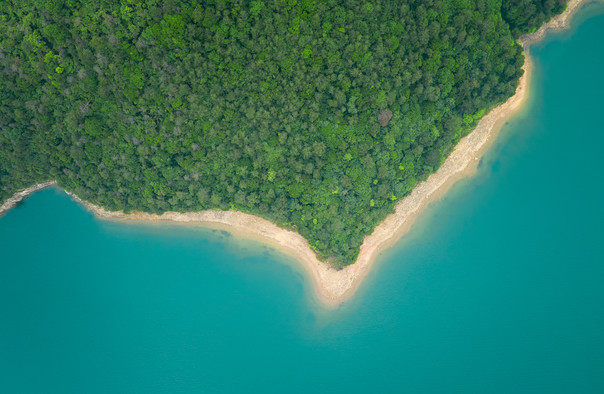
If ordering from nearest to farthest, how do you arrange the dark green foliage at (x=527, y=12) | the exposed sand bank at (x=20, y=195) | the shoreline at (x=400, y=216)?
the dark green foliage at (x=527, y=12), the shoreline at (x=400, y=216), the exposed sand bank at (x=20, y=195)

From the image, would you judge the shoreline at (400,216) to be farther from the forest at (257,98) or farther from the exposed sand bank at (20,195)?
the exposed sand bank at (20,195)

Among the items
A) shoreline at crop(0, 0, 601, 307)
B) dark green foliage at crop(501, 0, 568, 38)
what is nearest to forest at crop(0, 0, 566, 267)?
dark green foliage at crop(501, 0, 568, 38)

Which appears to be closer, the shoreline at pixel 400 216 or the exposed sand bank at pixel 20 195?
the shoreline at pixel 400 216

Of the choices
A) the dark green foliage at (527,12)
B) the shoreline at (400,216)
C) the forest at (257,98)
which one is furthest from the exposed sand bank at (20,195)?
the dark green foliage at (527,12)

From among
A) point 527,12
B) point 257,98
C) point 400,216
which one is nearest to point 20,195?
point 257,98

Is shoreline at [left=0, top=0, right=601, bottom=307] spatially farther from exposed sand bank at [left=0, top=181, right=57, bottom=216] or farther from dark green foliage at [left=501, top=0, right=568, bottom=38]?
exposed sand bank at [left=0, top=181, right=57, bottom=216]

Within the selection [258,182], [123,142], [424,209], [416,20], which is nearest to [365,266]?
[424,209]
